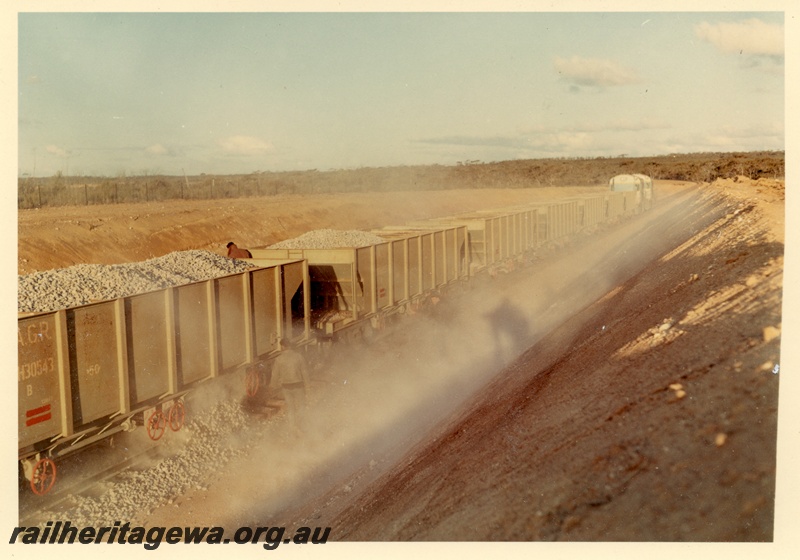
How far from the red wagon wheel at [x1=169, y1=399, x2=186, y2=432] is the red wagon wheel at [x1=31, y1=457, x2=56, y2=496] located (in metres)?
1.59

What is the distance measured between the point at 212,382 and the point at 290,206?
3392 centimetres

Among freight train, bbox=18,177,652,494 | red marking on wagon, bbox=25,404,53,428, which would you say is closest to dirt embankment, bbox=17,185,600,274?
freight train, bbox=18,177,652,494

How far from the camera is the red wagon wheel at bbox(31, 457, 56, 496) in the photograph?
6.95 metres

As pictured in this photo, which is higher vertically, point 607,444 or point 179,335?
point 179,335

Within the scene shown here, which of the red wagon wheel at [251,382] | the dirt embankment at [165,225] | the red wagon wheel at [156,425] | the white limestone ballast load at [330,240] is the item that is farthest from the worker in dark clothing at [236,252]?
the dirt embankment at [165,225]

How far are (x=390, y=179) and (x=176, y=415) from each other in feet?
260

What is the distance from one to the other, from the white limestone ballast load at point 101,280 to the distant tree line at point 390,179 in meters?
8.04

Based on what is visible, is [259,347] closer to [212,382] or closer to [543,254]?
[212,382]

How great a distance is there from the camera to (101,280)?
8305 mm

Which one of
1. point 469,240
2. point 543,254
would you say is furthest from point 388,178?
point 469,240

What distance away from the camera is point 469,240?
2000 cm

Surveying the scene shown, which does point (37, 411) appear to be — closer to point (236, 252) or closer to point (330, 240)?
point (236, 252)

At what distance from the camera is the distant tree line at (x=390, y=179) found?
39.3 m

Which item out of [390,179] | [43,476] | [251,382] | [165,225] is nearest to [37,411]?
[43,476]
